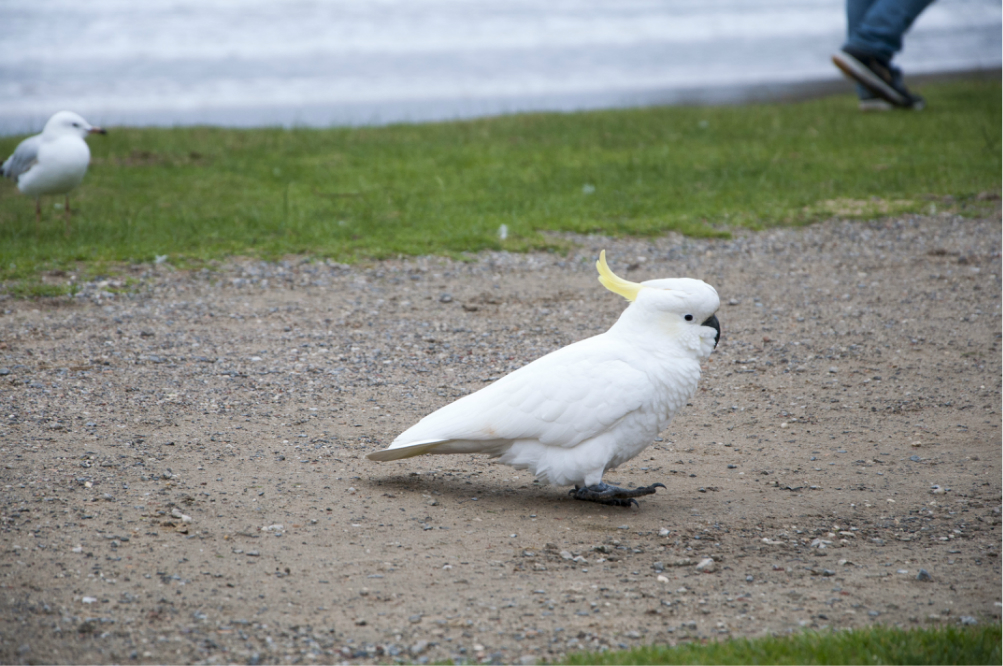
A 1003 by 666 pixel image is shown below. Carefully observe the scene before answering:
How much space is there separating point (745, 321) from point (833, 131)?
218 inches

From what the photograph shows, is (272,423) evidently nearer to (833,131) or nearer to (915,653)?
(915,653)

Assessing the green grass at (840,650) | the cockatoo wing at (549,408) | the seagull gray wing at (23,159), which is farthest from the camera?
the seagull gray wing at (23,159)

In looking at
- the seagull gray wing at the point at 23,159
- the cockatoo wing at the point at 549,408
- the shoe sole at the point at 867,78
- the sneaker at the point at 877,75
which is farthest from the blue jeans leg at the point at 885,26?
the seagull gray wing at the point at 23,159

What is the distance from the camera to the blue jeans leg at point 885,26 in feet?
34.7

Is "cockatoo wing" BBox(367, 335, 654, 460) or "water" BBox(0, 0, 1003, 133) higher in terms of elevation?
"water" BBox(0, 0, 1003, 133)

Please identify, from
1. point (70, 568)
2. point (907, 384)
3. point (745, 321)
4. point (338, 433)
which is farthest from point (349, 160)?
point (70, 568)

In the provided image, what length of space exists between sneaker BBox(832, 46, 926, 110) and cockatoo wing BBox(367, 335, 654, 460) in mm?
8794

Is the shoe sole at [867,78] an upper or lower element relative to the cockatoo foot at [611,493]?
upper

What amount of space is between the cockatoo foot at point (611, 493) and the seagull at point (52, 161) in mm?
4948

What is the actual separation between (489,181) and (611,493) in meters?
5.36

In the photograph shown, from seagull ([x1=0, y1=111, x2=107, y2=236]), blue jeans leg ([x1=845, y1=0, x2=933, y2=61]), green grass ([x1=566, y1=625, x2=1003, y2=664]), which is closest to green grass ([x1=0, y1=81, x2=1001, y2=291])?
seagull ([x1=0, y1=111, x2=107, y2=236])

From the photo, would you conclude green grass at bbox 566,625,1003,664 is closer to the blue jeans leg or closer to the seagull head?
the seagull head

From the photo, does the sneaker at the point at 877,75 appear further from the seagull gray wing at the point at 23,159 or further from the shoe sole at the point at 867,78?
the seagull gray wing at the point at 23,159

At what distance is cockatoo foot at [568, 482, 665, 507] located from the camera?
11.7 ft
